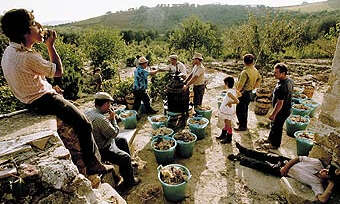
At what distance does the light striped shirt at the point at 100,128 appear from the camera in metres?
3.28

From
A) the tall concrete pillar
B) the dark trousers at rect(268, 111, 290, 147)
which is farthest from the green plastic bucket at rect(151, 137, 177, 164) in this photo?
the tall concrete pillar

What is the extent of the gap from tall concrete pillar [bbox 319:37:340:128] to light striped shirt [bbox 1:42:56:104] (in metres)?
3.63

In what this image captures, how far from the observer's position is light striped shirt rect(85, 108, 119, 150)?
3.28 meters

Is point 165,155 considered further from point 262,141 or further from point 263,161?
point 262,141

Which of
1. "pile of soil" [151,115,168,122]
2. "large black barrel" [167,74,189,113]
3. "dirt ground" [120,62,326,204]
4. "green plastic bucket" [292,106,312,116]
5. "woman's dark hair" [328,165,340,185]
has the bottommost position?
"dirt ground" [120,62,326,204]

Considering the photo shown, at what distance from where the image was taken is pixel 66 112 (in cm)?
235

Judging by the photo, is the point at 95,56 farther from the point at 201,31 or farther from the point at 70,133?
the point at 70,133

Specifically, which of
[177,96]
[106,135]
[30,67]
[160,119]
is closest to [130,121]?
[160,119]

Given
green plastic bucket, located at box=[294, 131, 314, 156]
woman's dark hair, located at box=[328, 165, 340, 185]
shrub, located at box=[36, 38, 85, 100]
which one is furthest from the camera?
shrub, located at box=[36, 38, 85, 100]

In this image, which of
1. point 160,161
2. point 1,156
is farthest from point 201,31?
point 1,156

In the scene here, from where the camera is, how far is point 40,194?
1.67m

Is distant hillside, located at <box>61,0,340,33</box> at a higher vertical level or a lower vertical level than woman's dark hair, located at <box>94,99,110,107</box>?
higher

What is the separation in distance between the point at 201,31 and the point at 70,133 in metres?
13.7

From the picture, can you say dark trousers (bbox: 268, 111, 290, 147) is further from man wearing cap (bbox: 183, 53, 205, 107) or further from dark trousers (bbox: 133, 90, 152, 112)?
dark trousers (bbox: 133, 90, 152, 112)
